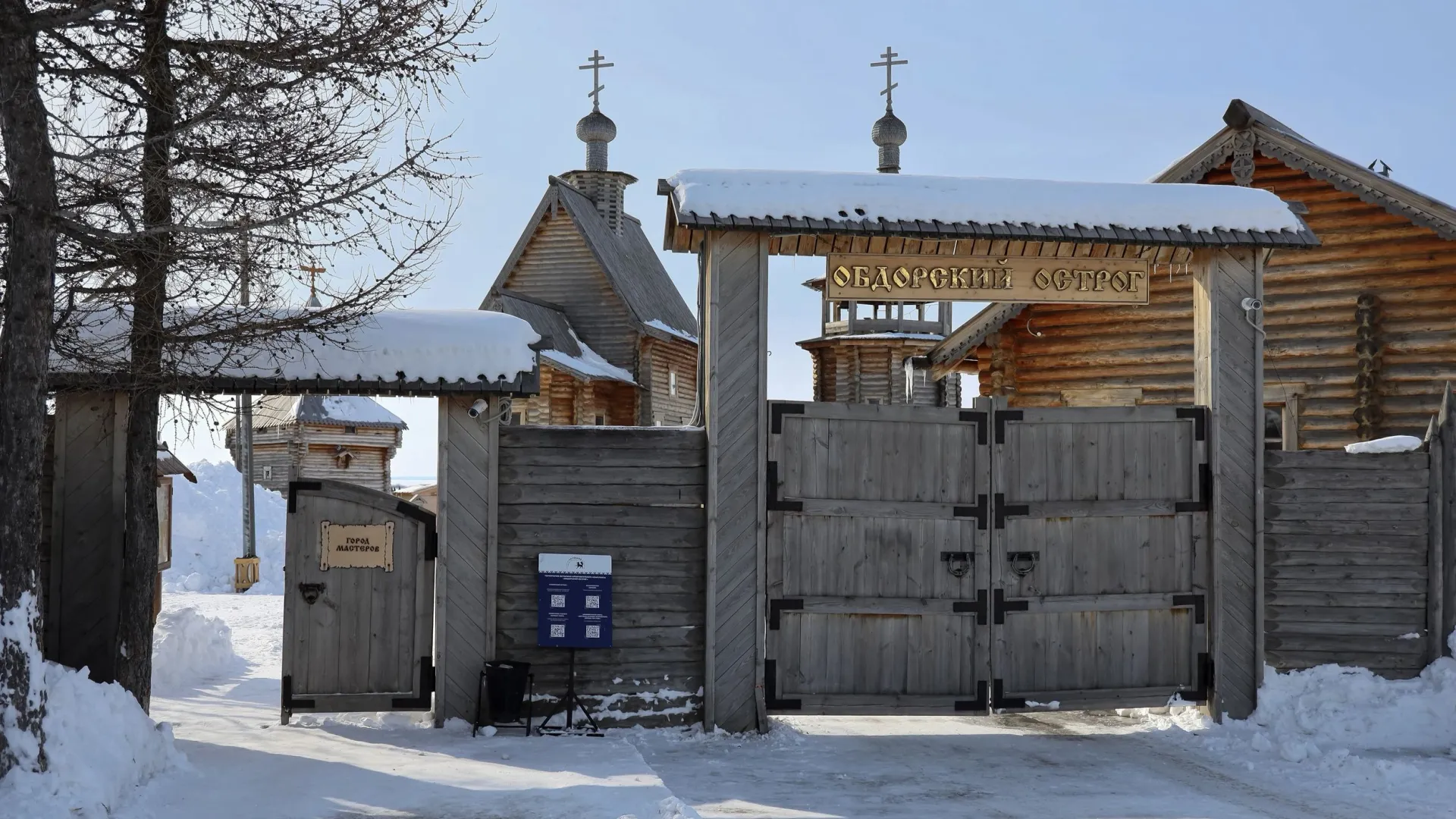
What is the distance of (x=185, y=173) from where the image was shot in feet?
32.6

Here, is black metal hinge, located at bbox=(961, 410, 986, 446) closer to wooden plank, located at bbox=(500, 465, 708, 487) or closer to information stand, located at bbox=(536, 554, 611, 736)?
wooden plank, located at bbox=(500, 465, 708, 487)

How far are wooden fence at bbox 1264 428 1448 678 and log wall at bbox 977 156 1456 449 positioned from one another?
4.85 metres

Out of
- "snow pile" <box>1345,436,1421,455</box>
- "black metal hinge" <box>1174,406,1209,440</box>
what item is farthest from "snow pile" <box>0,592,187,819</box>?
"snow pile" <box>1345,436,1421,455</box>

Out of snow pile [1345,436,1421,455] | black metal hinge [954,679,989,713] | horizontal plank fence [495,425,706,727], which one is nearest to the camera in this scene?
horizontal plank fence [495,425,706,727]

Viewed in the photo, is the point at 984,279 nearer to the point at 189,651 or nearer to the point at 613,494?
the point at 613,494

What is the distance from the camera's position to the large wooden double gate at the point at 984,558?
11172 millimetres

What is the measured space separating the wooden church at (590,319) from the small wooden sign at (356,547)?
2075cm

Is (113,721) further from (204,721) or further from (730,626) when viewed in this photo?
(730,626)

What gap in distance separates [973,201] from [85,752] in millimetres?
7948

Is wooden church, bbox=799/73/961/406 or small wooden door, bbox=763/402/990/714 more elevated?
wooden church, bbox=799/73/961/406

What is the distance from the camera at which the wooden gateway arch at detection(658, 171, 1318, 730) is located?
1102cm

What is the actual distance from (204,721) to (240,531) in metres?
27.8

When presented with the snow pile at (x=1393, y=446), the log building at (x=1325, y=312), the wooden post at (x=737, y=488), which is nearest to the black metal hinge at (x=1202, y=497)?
the snow pile at (x=1393, y=446)

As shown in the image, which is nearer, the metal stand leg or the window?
the metal stand leg
